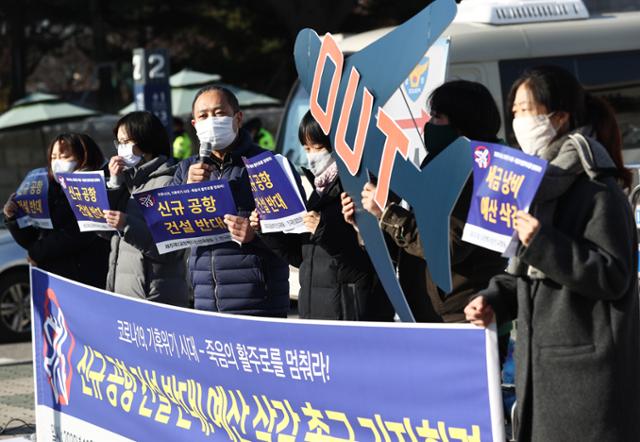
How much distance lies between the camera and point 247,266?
611cm

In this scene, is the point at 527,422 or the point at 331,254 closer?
the point at 527,422

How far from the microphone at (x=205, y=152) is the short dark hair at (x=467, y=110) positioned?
1520mm

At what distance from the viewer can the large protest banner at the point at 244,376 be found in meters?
4.25

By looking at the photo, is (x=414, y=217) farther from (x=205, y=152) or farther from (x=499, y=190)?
(x=205, y=152)

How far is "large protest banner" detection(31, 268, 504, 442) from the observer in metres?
4.25

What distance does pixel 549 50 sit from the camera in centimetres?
1327

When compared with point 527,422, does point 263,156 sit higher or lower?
higher

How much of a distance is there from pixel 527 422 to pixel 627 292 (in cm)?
56

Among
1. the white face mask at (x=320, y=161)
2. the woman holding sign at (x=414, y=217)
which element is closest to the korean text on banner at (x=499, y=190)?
the woman holding sign at (x=414, y=217)

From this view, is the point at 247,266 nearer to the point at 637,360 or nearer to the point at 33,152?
the point at 637,360

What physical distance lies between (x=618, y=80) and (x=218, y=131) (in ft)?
27.5

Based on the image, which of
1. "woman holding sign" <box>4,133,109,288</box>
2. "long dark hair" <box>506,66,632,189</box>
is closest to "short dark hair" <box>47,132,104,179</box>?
"woman holding sign" <box>4,133,109,288</box>

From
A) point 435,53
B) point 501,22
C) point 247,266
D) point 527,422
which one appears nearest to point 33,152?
point 501,22

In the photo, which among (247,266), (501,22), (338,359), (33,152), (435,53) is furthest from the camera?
(33,152)
